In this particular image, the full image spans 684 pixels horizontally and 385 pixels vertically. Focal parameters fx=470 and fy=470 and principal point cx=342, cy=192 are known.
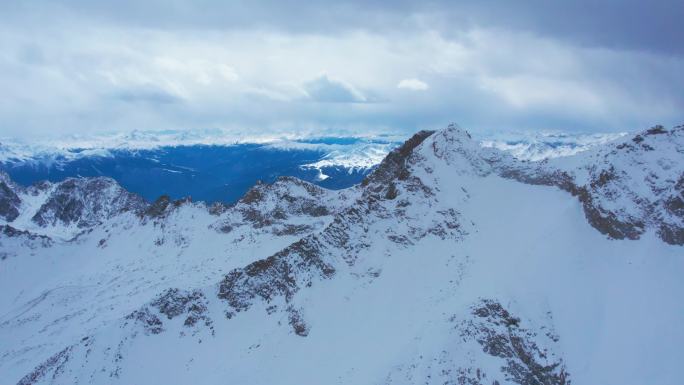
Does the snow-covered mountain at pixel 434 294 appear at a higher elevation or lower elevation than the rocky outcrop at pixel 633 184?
lower

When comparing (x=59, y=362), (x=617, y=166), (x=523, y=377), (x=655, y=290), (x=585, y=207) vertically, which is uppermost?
(x=617, y=166)

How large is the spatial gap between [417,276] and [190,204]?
11286cm

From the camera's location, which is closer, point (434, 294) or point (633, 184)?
point (434, 294)

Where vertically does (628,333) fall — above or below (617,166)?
below

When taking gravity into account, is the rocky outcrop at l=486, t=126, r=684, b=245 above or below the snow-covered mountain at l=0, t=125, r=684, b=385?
above

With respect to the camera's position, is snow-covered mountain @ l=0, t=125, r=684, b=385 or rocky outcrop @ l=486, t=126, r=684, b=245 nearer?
snow-covered mountain @ l=0, t=125, r=684, b=385

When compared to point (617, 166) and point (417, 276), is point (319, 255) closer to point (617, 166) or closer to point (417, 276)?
point (417, 276)

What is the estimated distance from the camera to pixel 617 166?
403 ft

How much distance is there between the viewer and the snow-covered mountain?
300 ft

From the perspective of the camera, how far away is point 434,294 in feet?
348

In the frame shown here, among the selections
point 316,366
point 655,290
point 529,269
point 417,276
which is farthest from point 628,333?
point 316,366

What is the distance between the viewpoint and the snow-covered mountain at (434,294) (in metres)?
91.4

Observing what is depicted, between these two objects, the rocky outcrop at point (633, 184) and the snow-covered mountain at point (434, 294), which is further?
the rocky outcrop at point (633, 184)

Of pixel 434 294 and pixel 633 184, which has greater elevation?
pixel 633 184
